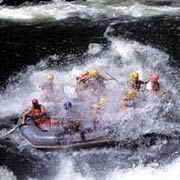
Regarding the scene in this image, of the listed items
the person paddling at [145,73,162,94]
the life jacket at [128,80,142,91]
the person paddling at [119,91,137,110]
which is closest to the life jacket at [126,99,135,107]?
the person paddling at [119,91,137,110]

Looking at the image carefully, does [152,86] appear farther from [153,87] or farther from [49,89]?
[49,89]

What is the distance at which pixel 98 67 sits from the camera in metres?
16.4

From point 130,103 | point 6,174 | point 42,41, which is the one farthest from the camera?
point 42,41

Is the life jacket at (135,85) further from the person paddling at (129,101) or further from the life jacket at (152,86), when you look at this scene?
the person paddling at (129,101)

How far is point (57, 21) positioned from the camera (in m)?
20.8

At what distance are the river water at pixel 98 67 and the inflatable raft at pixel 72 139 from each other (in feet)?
0.78

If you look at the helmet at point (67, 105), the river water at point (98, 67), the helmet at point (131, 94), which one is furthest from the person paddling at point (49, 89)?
the helmet at point (131, 94)

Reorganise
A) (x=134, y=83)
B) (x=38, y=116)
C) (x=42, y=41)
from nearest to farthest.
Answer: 1. (x=38, y=116)
2. (x=134, y=83)
3. (x=42, y=41)

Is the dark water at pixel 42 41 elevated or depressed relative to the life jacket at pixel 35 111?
depressed

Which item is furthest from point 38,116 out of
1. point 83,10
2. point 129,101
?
point 83,10

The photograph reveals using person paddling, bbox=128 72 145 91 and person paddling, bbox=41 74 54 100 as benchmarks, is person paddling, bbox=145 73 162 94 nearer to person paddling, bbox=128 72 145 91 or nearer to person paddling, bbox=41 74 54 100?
person paddling, bbox=128 72 145 91

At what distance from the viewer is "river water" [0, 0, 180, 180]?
12.1 meters

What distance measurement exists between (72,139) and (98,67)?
4.62 metres

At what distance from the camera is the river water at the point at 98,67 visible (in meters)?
12.1
